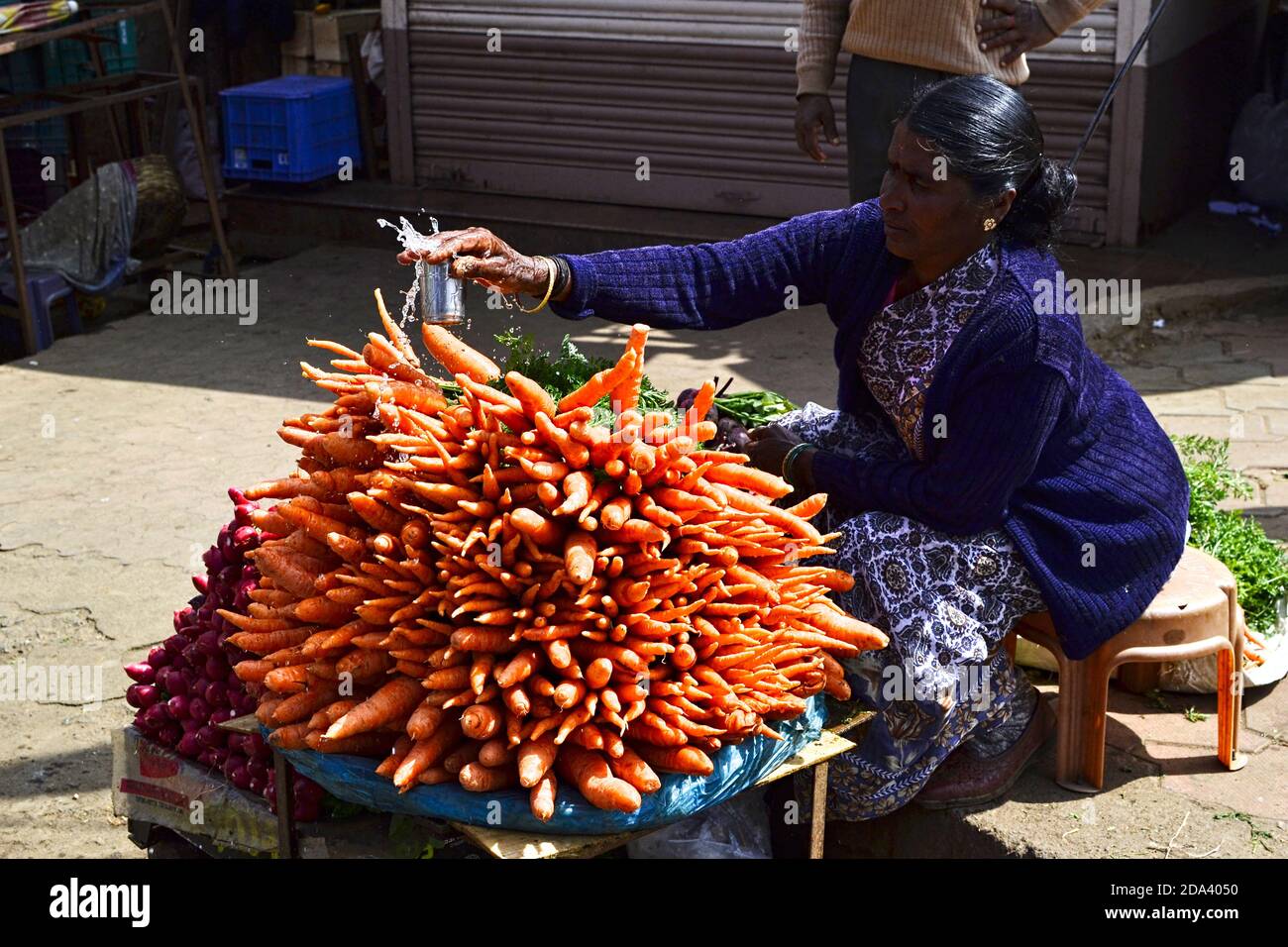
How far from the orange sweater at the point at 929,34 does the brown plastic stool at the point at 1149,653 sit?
2053 mm

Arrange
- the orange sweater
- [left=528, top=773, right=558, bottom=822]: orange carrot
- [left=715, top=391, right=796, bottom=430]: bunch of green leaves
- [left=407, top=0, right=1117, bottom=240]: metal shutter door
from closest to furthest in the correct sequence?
[left=528, top=773, right=558, bottom=822]: orange carrot < [left=715, top=391, right=796, bottom=430]: bunch of green leaves < the orange sweater < [left=407, top=0, right=1117, bottom=240]: metal shutter door

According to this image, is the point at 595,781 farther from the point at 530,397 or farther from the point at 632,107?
the point at 632,107

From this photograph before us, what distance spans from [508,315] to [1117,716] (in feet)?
14.1

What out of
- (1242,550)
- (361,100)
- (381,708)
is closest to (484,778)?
(381,708)

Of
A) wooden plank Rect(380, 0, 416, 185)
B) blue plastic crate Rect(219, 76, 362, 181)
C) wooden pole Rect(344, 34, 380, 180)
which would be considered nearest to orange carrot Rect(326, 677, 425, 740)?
blue plastic crate Rect(219, 76, 362, 181)

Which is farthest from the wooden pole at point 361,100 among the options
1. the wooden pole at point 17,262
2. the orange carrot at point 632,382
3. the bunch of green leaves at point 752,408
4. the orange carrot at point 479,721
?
the orange carrot at point 479,721

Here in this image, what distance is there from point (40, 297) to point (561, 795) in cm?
528

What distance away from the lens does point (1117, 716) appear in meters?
3.23

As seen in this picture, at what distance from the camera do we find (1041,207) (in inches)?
109

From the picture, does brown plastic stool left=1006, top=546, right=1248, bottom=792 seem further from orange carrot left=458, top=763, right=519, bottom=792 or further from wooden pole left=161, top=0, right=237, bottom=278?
wooden pole left=161, top=0, right=237, bottom=278

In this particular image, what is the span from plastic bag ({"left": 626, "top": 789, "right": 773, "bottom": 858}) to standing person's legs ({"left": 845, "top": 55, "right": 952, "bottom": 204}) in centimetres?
251

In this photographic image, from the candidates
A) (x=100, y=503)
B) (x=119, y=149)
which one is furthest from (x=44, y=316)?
(x=100, y=503)

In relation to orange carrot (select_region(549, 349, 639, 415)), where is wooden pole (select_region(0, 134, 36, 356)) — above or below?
below

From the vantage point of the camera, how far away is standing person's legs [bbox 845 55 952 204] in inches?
176
